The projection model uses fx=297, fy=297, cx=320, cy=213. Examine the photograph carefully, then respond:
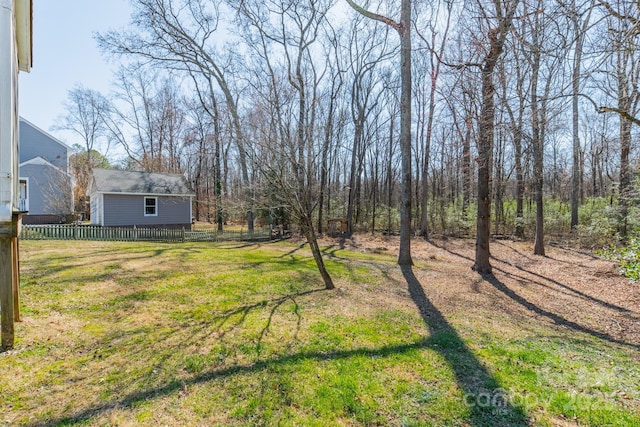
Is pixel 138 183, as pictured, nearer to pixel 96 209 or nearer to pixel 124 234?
pixel 96 209

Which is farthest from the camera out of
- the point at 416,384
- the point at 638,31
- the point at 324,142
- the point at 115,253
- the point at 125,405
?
the point at 115,253

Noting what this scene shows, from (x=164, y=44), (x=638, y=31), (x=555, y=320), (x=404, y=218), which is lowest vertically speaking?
(x=555, y=320)

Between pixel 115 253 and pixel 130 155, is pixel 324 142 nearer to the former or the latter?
pixel 115 253

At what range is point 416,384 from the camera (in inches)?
126

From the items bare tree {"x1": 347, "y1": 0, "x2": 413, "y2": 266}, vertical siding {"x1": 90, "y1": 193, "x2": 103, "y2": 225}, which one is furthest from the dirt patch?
vertical siding {"x1": 90, "y1": 193, "x2": 103, "y2": 225}

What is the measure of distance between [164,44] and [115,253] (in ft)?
41.8

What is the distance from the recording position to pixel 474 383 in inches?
128

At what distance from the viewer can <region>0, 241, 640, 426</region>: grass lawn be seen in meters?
2.72

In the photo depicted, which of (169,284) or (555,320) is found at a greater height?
(169,284)

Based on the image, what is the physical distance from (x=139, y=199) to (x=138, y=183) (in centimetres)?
113

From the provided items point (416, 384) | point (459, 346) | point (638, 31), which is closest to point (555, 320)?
point (459, 346)

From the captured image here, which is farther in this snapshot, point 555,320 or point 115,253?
point 115,253

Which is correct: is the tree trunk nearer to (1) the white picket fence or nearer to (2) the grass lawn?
(2) the grass lawn

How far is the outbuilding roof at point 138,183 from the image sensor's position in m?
16.9
